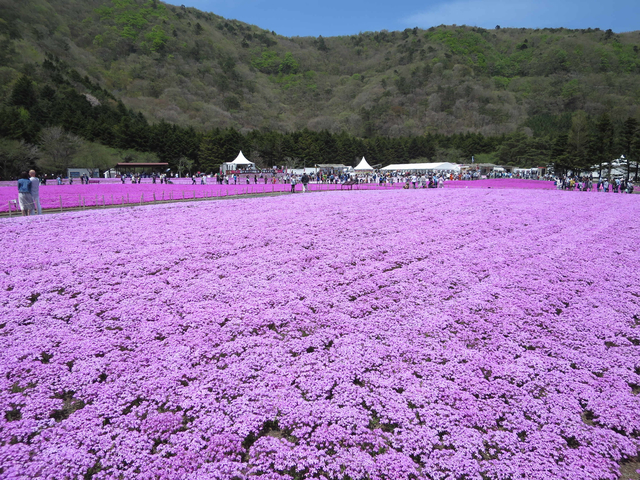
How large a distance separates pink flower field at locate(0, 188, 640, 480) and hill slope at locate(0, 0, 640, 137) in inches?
4787

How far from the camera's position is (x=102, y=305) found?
23.8 ft

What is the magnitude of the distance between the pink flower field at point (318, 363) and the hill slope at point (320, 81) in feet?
399

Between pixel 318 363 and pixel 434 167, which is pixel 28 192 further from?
pixel 434 167

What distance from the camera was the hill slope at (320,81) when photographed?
432ft

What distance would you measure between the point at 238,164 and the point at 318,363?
196ft

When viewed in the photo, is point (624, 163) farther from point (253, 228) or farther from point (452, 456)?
point (452, 456)

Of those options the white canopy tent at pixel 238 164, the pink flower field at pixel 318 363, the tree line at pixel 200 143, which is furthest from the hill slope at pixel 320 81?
the pink flower field at pixel 318 363

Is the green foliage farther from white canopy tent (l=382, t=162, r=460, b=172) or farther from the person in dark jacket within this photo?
the person in dark jacket

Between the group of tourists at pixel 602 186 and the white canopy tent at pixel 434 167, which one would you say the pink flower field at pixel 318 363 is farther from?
the white canopy tent at pixel 434 167

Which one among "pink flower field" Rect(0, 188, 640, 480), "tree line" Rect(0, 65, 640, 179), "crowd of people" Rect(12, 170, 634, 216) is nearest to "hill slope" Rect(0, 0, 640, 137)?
"tree line" Rect(0, 65, 640, 179)

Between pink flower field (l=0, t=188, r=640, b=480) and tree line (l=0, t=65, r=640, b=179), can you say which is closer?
pink flower field (l=0, t=188, r=640, b=480)

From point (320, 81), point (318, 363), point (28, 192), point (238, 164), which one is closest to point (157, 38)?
point (320, 81)

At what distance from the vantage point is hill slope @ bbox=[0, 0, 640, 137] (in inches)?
5187

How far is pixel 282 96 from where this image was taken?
610 feet
